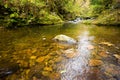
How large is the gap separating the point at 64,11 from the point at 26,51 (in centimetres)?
2209

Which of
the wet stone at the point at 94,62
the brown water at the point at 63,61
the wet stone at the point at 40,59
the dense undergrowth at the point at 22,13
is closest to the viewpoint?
A: the brown water at the point at 63,61

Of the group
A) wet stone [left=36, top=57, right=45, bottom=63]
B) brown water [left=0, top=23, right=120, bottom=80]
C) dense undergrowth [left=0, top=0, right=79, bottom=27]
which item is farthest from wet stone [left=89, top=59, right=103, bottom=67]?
dense undergrowth [left=0, top=0, right=79, bottom=27]

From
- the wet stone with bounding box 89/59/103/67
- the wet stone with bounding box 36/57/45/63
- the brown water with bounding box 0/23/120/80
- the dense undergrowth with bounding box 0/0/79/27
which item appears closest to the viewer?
the brown water with bounding box 0/23/120/80

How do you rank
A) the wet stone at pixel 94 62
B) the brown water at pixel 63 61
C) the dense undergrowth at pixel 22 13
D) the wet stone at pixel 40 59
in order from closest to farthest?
the brown water at pixel 63 61 → the wet stone at pixel 94 62 → the wet stone at pixel 40 59 → the dense undergrowth at pixel 22 13

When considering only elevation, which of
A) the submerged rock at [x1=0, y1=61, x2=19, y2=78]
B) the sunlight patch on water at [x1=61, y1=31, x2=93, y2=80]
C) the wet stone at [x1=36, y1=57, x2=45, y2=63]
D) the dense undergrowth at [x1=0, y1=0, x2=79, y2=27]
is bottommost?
the sunlight patch on water at [x1=61, y1=31, x2=93, y2=80]

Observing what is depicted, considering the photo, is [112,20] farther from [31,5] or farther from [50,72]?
[50,72]

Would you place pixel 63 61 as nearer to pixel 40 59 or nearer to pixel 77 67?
pixel 77 67

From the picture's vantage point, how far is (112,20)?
17.2m

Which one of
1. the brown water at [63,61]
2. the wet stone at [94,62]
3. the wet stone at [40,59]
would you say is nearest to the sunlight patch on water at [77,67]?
the brown water at [63,61]

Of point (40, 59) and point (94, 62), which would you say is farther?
point (40, 59)


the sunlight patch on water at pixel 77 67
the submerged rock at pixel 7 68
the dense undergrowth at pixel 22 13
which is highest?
the dense undergrowth at pixel 22 13

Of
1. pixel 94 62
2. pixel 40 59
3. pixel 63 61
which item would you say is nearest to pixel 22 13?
pixel 40 59

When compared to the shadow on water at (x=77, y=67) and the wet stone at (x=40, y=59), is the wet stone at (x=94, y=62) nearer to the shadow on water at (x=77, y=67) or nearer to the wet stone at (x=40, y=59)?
the shadow on water at (x=77, y=67)

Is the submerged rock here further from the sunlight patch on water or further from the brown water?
the sunlight patch on water
